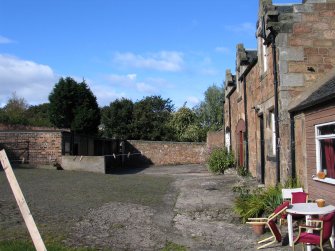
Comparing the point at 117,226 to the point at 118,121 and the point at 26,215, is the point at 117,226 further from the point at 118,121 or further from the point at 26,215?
the point at 118,121

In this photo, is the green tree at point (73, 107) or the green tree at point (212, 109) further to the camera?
the green tree at point (212, 109)

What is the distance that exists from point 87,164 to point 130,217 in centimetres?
1524

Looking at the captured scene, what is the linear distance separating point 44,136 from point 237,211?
18558 millimetres

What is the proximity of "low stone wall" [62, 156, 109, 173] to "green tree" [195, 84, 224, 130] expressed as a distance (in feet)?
102

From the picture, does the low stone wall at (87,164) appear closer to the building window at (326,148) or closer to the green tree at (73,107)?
the green tree at (73,107)

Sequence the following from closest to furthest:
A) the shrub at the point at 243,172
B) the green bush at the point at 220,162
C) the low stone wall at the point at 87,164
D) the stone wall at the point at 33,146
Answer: the shrub at the point at 243,172 < the green bush at the point at 220,162 < the low stone wall at the point at 87,164 < the stone wall at the point at 33,146

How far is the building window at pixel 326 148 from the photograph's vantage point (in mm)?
9352

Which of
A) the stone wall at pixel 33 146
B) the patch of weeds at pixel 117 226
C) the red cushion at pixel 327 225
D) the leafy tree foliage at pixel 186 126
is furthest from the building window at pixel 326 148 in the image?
the leafy tree foliage at pixel 186 126

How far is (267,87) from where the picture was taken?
14055 millimetres

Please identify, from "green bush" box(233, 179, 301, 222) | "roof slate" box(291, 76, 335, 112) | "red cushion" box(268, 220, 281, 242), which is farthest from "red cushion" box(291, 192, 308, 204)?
"roof slate" box(291, 76, 335, 112)

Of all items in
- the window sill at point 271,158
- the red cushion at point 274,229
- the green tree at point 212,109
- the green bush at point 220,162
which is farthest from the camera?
the green tree at point 212,109

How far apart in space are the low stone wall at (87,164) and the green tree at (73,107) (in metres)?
10.3

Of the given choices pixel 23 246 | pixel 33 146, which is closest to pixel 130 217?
pixel 23 246

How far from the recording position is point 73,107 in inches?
1452
